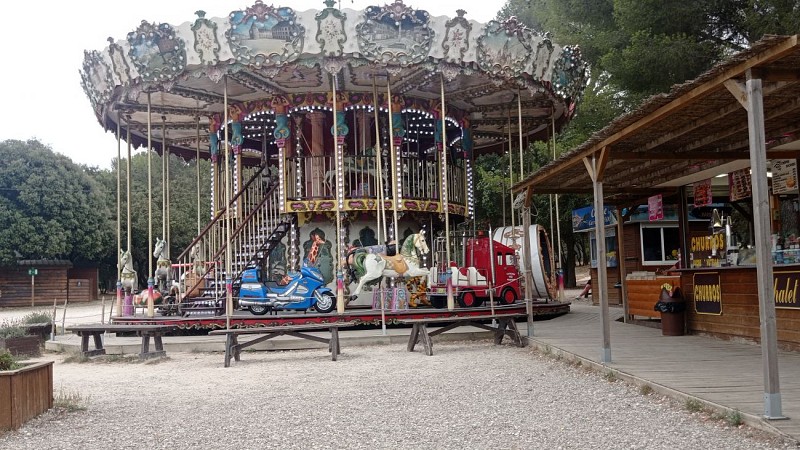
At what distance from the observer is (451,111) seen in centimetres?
2066

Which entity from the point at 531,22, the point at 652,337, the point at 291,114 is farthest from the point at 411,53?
the point at 531,22

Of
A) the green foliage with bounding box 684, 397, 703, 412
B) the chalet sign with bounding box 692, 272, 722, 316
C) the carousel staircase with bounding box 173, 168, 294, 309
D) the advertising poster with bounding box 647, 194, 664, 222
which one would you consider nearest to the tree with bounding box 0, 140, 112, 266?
the carousel staircase with bounding box 173, 168, 294, 309

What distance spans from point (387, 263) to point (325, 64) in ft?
14.6

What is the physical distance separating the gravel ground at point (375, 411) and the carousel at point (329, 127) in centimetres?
421

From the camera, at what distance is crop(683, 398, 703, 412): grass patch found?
6.72 m

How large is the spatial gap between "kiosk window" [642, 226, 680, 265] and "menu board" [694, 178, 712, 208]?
788 centimetres

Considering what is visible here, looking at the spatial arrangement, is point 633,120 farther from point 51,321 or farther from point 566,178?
point 51,321

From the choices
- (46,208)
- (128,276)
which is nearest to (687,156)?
(128,276)

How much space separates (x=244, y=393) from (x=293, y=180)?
10013mm

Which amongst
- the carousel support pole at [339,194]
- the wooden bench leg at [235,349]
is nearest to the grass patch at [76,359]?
the wooden bench leg at [235,349]

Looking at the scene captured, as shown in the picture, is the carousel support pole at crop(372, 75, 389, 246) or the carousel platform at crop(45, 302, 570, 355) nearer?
the carousel platform at crop(45, 302, 570, 355)

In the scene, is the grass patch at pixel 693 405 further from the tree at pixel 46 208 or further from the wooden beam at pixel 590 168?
the tree at pixel 46 208

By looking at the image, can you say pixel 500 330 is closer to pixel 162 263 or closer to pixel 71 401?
pixel 71 401

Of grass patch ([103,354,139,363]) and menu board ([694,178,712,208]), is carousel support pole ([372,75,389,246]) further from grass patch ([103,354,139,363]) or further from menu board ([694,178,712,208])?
menu board ([694,178,712,208])
